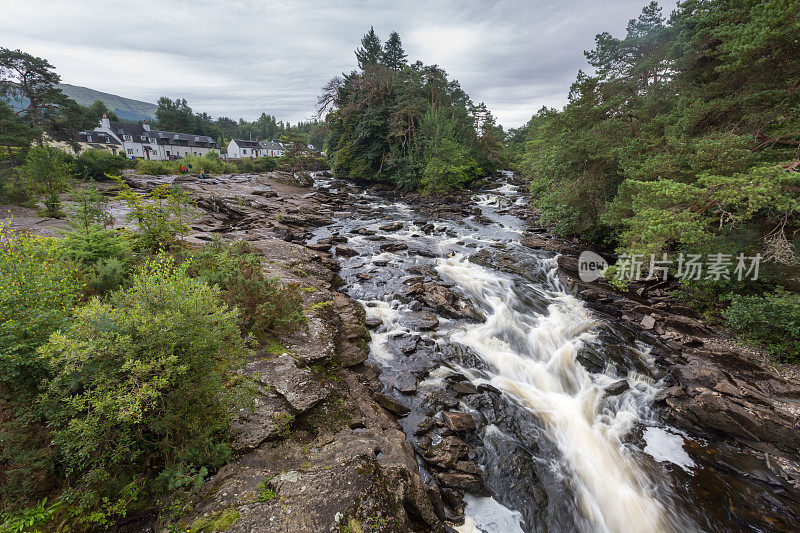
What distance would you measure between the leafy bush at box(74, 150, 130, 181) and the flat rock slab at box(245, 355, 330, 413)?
35.5 metres

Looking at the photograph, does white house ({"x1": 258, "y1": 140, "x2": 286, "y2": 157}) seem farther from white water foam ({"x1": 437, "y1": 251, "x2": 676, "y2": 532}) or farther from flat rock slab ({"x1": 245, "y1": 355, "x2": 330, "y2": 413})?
flat rock slab ({"x1": 245, "y1": 355, "x2": 330, "y2": 413})

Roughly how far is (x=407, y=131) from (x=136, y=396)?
4248 centimetres

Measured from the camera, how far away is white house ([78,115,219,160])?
68750 mm

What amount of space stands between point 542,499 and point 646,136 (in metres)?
14.7

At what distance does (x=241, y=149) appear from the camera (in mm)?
91125

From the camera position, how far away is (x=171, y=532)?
3.36 m

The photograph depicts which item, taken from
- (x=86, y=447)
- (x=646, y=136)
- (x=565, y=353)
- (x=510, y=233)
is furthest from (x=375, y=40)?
(x=86, y=447)

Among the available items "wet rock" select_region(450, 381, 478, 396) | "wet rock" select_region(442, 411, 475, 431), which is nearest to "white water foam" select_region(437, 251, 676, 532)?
"wet rock" select_region(450, 381, 478, 396)

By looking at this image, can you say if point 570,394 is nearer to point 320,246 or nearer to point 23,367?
point 23,367

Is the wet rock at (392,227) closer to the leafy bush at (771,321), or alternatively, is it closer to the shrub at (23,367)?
the leafy bush at (771,321)

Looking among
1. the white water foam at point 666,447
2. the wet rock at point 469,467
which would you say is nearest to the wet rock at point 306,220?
the wet rock at point 469,467

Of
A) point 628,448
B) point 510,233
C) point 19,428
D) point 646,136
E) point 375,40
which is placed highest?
point 375,40

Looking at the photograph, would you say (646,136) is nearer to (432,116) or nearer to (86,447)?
(86,447)

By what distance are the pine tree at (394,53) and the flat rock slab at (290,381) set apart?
6941cm
